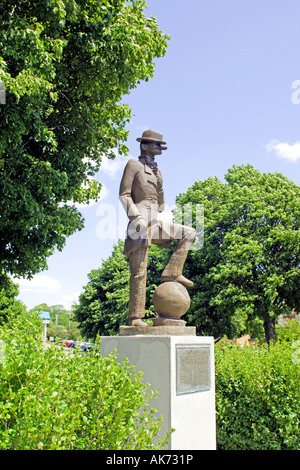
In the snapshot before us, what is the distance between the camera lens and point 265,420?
22.5 ft

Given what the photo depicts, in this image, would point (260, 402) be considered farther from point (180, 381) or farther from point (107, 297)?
point (107, 297)

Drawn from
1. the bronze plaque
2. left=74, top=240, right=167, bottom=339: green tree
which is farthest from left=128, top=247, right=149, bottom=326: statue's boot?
left=74, top=240, right=167, bottom=339: green tree

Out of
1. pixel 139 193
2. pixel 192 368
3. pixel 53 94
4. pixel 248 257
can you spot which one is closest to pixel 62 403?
pixel 192 368

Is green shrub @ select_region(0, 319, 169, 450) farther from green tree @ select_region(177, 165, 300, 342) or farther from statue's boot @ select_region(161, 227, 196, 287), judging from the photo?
green tree @ select_region(177, 165, 300, 342)

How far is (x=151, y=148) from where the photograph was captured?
6.16m

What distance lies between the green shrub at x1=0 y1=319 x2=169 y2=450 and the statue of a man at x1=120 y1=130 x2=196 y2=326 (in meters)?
1.99

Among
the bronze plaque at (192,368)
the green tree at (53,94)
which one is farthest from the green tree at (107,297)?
the bronze plaque at (192,368)

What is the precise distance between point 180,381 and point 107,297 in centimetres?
2397

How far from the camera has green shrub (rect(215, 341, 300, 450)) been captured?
264 inches

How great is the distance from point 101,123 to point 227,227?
42.0 feet

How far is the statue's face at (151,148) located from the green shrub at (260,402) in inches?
165

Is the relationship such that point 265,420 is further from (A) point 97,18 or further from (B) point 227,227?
(B) point 227,227

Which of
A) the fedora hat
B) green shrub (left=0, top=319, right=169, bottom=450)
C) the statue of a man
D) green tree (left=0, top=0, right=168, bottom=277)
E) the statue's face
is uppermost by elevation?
green tree (left=0, top=0, right=168, bottom=277)

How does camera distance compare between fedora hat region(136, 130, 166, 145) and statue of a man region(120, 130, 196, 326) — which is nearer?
statue of a man region(120, 130, 196, 326)
